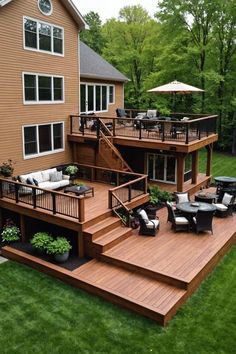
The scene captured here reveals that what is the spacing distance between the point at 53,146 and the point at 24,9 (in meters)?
6.16

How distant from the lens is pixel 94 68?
20.7 m

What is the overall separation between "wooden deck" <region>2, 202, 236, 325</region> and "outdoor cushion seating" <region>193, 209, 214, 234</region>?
27 centimetres

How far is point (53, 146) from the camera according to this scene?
56.2ft

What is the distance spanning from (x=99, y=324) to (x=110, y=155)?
362 inches

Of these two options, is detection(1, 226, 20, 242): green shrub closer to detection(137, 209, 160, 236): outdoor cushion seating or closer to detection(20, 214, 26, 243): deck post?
detection(20, 214, 26, 243): deck post

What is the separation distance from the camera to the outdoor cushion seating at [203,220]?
1241 cm

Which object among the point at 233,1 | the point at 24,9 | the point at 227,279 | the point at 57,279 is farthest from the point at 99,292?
the point at 233,1

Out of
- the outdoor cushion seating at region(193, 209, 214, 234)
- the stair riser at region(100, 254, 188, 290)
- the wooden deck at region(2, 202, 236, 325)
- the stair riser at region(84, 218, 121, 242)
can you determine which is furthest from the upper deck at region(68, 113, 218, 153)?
the stair riser at region(100, 254, 188, 290)

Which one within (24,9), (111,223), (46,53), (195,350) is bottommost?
(195,350)

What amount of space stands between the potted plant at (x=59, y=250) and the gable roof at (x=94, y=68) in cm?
1063

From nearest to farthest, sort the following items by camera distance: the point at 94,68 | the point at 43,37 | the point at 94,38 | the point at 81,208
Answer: the point at 81,208, the point at 43,37, the point at 94,68, the point at 94,38

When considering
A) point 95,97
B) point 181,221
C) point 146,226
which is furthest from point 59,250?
point 95,97

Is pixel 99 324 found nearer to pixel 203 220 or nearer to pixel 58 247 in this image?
pixel 58 247

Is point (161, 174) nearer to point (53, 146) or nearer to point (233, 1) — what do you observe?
point (53, 146)
